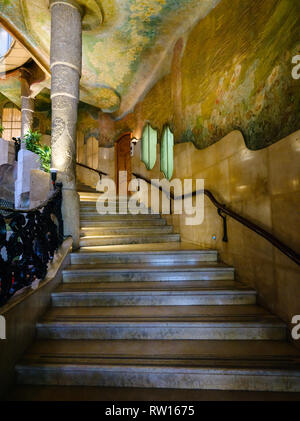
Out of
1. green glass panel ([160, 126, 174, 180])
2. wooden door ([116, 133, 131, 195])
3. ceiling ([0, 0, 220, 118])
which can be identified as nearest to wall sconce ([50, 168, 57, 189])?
ceiling ([0, 0, 220, 118])

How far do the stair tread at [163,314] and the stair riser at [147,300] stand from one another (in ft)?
0.19

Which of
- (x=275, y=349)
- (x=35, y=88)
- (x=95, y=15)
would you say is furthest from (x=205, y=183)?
(x=35, y=88)

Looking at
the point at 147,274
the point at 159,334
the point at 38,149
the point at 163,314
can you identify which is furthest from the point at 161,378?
the point at 38,149

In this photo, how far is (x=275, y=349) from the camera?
72.1 inches

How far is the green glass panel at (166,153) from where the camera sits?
19.6ft

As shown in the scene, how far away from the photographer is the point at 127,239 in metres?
4.10

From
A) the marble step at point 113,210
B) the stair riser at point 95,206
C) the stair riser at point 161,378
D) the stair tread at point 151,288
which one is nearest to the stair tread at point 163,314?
the stair tread at point 151,288

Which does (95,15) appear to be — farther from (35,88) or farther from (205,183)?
(35,88)

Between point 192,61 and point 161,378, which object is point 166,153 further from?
point 161,378

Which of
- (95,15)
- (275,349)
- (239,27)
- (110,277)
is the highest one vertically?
(95,15)

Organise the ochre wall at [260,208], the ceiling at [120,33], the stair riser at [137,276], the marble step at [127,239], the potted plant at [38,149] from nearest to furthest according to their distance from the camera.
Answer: the ochre wall at [260,208]
the stair riser at [137,276]
the marble step at [127,239]
the ceiling at [120,33]
the potted plant at [38,149]

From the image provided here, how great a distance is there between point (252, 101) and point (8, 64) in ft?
31.3

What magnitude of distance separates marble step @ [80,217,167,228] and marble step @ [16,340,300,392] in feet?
9.10

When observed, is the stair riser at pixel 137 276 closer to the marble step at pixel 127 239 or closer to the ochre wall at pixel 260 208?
the ochre wall at pixel 260 208
